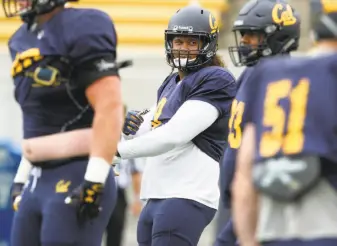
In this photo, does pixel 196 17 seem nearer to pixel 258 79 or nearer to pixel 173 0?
pixel 258 79

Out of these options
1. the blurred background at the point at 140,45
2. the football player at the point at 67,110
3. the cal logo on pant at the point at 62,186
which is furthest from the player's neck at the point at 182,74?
the blurred background at the point at 140,45

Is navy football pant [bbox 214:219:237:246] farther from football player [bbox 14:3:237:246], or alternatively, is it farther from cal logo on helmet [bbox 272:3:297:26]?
cal logo on helmet [bbox 272:3:297:26]

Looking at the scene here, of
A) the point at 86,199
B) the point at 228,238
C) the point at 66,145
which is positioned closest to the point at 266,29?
the point at 228,238

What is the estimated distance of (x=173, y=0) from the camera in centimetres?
1438

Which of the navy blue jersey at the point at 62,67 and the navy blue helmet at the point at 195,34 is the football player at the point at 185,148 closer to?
the navy blue helmet at the point at 195,34

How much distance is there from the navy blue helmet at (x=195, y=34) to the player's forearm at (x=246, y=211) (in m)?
2.16

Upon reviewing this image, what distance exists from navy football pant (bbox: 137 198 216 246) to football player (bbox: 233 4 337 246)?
6.33ft

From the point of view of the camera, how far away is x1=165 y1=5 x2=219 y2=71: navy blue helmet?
589cm

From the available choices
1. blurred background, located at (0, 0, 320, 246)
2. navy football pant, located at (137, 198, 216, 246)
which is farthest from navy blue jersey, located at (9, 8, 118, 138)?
blurred background, located at (0, 0, 320, 246)

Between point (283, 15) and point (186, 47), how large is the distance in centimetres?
53

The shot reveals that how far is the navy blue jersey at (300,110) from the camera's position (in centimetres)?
353

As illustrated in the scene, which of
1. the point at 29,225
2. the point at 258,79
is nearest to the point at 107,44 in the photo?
the point at 29,225

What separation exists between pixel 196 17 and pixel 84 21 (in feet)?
4.74

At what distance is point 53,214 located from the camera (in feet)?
15.5
